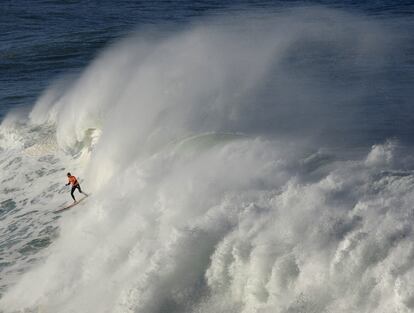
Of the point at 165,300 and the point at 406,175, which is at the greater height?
the point at 406,175

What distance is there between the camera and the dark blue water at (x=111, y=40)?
78.2ft

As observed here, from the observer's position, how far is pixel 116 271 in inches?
568

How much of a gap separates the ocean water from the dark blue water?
0.59 ft

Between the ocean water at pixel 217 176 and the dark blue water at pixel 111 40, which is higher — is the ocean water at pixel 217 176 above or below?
above

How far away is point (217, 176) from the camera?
15.6 metres

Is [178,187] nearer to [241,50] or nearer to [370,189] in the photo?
[370,189]

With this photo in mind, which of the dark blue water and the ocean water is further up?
the ocean water

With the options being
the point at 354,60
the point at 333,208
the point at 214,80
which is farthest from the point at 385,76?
the point at 333,208

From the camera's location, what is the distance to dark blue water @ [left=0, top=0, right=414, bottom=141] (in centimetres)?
2383

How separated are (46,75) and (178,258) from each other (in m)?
25.5

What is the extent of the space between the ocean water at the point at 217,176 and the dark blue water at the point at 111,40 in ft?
0.59

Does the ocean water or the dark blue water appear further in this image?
the dark blue water

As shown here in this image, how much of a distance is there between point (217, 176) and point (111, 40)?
2894 cm

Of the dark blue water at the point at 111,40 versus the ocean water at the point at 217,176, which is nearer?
the ocean water at the point at 217,176
